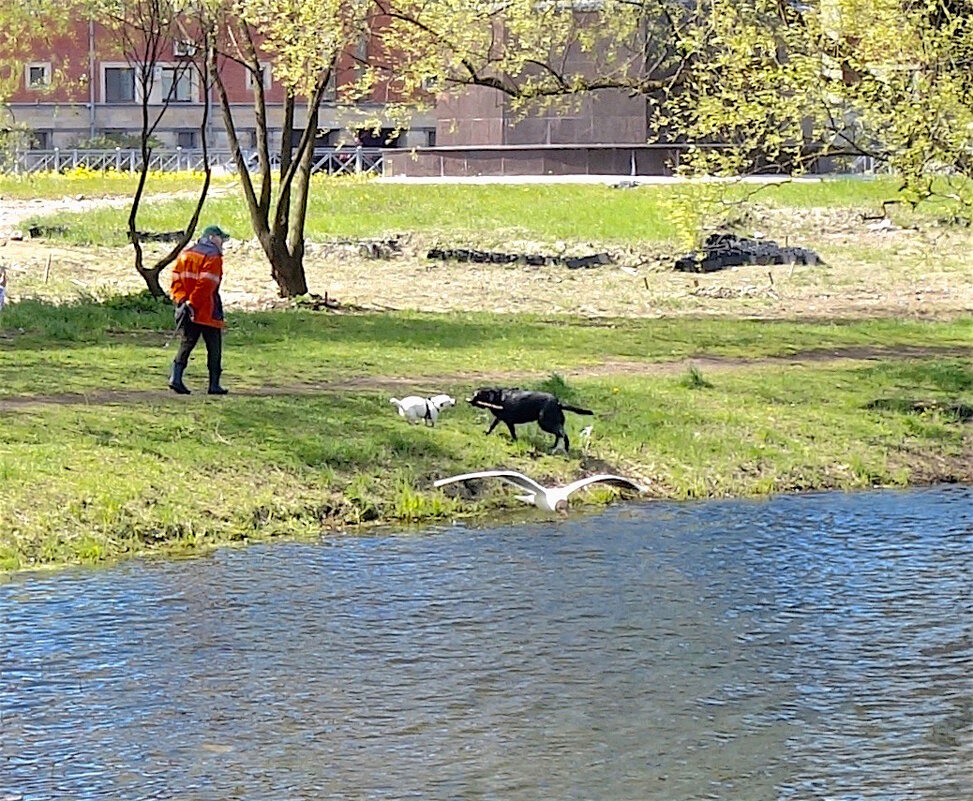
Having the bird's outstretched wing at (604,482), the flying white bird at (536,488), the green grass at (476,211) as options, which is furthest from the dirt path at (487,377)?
the green grass at (476,211)

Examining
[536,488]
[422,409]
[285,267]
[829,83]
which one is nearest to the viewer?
[536,488]

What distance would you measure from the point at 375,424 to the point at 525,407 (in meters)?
1.42

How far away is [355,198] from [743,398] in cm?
2422

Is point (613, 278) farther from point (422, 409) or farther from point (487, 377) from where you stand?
point (422, 409)

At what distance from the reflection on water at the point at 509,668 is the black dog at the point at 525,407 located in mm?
1625

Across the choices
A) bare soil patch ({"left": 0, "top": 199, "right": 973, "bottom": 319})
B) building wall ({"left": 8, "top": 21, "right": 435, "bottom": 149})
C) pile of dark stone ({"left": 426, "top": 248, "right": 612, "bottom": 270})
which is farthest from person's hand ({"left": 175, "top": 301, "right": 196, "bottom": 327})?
building wall ({"left": 8, "top": 21, "right": 435, "bottom": 149})

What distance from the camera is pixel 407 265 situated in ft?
112

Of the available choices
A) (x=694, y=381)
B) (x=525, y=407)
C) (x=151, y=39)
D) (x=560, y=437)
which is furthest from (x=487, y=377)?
(x=151, y=39)

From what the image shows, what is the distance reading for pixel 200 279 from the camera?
56.1 ft

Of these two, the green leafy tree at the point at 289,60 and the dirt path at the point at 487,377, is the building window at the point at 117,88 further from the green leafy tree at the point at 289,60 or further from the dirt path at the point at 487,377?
the dirt path at the point at 487,377

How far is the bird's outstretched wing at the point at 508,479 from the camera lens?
1531 centimetres

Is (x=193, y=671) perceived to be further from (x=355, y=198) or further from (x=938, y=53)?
(x=355, y=198)

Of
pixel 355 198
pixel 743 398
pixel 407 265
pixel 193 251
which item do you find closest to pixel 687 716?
pixel 193 251

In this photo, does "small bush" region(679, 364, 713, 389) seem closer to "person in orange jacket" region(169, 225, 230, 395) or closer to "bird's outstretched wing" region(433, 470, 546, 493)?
"bird's outstretched wing" region(433, 470, 546, 493)
